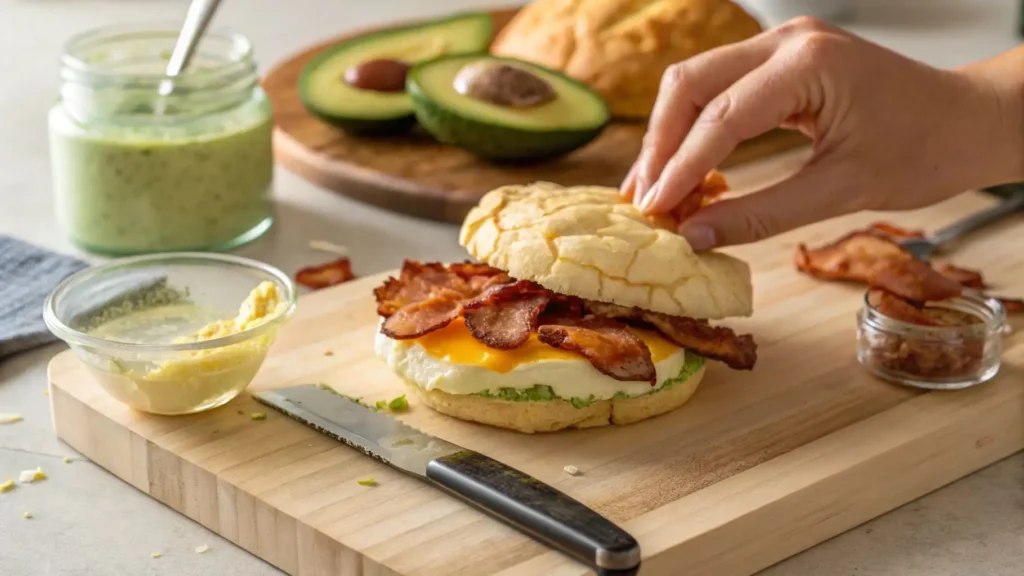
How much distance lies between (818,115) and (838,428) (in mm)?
694

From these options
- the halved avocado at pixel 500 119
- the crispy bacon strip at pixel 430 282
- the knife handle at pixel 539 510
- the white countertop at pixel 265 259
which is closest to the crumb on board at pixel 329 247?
the white countertop at pixel 265 259

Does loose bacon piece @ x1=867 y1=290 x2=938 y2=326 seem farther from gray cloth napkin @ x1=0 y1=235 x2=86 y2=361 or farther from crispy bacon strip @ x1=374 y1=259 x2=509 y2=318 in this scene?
gray cloth napkin @ x1=0 y1=235 x2=86 y2=361

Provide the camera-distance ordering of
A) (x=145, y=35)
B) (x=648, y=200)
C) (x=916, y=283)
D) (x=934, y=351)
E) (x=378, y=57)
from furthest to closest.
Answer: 1. (x=378, y=57)
2. (x=145, y=35)
3. (x=916, y=283)
4. (x=648, y=200)
5. (x=934, y=351)

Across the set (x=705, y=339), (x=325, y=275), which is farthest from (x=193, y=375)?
(x=705, y=339)

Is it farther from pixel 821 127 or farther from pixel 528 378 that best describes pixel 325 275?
pixel 821 127

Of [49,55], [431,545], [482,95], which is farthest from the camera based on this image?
[49,55]

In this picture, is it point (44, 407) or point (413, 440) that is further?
point (44, 407)

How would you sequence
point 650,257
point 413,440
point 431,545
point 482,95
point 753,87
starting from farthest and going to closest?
point 482,95, point 753,87, point 650,257, point 413,440, point 431,545

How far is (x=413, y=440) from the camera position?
234 centimetres

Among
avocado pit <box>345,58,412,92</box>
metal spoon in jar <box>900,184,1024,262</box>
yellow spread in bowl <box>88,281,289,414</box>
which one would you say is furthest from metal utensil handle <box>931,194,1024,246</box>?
yellow spread in bowl <box>88,281,289,414</box>

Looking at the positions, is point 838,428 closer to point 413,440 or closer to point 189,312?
point 413,440

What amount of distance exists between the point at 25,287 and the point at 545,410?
143 cm

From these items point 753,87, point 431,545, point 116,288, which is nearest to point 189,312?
point 116,288

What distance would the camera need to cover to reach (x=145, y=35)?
11.7 ft
